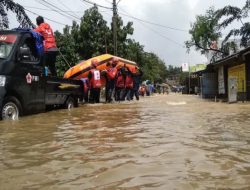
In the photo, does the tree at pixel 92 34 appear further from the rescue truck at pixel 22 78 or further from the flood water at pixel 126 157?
the flood water at pixel 126 157

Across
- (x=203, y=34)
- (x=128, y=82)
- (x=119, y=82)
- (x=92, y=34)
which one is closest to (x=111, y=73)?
(x=119, y=82)

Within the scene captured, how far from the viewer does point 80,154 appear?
226 inches

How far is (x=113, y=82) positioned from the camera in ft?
65.5

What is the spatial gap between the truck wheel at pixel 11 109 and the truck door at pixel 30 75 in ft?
0.98

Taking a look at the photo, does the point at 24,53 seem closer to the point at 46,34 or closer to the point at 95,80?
the point at 46,34

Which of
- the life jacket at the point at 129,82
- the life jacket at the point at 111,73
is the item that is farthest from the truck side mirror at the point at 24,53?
the life jacket at the point at 129,82

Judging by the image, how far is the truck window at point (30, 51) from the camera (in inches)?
432

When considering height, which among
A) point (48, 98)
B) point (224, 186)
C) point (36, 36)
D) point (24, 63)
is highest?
point (36, 36)

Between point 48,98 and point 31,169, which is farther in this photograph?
point 48,98

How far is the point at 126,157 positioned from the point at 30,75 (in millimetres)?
6158

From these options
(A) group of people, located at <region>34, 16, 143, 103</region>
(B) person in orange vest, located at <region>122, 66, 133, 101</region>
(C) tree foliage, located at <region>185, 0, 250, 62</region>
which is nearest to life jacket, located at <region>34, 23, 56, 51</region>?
(A) group of people, located at <region>34, 16, 143, 103</region>

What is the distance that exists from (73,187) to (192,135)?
11.4 ft

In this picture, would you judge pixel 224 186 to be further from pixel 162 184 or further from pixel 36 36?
pixel 36 36

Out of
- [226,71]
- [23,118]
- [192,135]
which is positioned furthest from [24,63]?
[226,71]
